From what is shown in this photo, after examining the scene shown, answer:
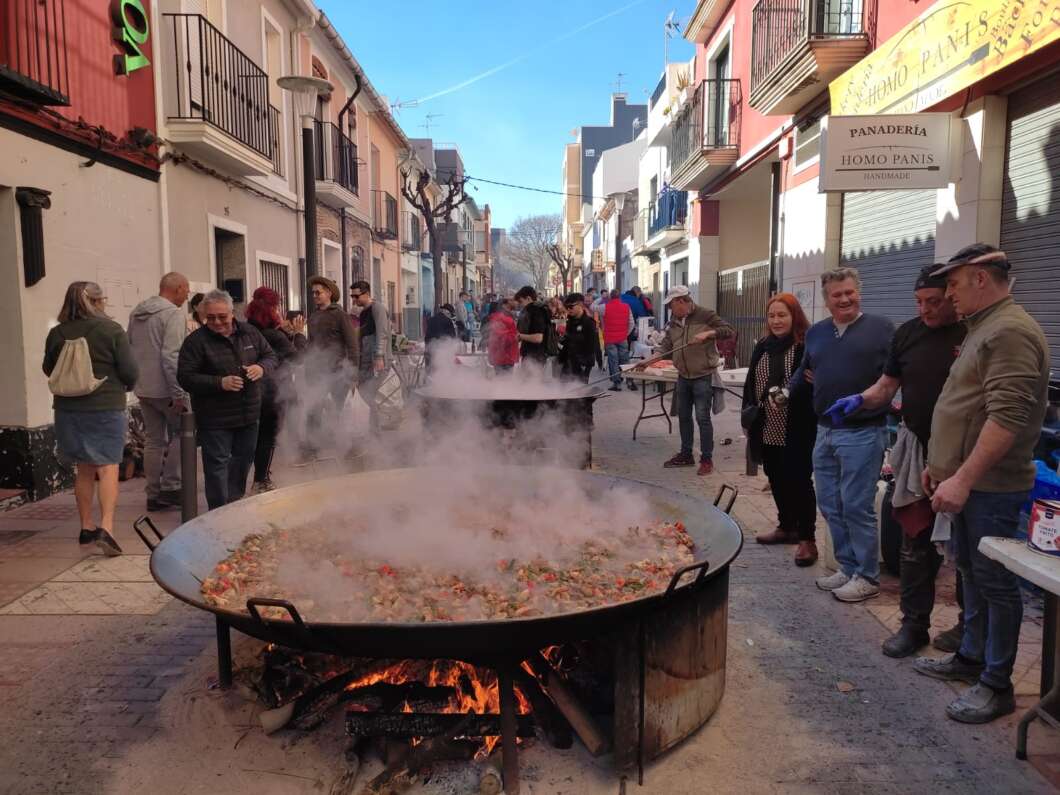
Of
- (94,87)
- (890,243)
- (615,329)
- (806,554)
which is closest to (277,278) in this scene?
(94,87)

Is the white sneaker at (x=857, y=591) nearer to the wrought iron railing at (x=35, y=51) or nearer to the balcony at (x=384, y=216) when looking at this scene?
the wrought iron railing at (x=35, y=51)

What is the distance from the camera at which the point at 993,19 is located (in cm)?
561

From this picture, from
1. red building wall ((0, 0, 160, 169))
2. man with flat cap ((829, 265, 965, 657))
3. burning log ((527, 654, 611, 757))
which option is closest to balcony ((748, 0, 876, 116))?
man with flat cap ((829, 265, 965, 657))

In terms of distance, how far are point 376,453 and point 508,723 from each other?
5.61 m

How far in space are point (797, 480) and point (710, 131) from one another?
11.9 meters

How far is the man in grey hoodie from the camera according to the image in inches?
227

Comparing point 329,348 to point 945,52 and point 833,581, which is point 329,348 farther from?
point 945,52

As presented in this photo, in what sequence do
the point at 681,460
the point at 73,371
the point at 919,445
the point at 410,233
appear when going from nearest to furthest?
the point at 919,445
the point at 73,371
the point at 681,460
the point at 410,233

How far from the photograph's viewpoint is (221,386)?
16.0 feet

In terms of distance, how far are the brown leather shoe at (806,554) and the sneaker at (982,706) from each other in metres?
1.79

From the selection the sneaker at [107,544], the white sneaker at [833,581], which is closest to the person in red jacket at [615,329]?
the white sneaker at [833,581]

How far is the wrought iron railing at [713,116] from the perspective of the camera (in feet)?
47.0

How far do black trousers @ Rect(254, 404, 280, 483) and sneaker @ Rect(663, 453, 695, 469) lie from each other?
3887mm

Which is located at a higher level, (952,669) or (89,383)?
(89,383)
